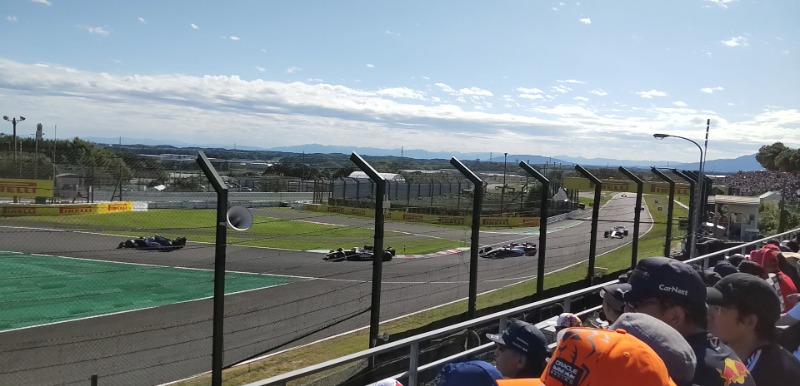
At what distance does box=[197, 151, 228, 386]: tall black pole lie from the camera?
16.6ft

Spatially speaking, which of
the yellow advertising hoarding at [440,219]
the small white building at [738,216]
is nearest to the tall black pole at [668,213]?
the small white building at [738,216]

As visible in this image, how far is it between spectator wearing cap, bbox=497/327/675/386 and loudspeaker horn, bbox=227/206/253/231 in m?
3.55

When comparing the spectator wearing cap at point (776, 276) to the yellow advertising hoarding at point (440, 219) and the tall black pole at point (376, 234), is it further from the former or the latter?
the yellow advertising hoarding at point (440, 219)

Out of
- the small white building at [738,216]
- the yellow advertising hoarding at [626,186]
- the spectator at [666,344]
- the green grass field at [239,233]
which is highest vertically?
the yellow advertising hoarding at [626,186]

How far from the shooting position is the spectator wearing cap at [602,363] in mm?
1620

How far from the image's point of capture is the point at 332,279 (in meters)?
19.4

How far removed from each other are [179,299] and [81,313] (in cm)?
247

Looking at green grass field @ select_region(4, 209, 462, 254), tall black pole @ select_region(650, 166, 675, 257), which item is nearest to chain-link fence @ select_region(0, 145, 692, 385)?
green grass field @ select_region(4, 209, 462, 254)

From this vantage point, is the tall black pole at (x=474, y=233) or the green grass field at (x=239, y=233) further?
the green grass field at (x=239, y=233)

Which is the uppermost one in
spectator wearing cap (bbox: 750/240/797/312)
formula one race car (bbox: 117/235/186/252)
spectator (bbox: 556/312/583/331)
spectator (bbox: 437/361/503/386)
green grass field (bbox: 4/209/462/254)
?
spectator (bbox: 437/361/503/386)

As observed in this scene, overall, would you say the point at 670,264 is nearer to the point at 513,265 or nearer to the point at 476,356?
the point at 476,356

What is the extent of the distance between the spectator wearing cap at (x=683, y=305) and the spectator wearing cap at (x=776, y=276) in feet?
7.28

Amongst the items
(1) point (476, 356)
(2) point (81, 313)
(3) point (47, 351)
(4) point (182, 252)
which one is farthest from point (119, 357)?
(4) point (182, 252)

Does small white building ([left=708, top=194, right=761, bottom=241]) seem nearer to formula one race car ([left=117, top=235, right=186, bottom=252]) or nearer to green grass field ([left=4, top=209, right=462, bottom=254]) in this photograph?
green grass field ([left=4, top=209, right=462, bottom=254])
